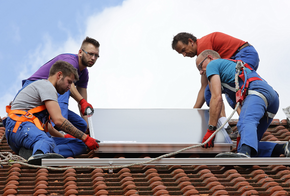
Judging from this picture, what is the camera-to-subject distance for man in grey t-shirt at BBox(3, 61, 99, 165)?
420cm

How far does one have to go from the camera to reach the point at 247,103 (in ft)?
14.7

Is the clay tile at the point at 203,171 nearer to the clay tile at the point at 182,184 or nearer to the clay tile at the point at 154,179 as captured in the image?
the clay tile at the point at 182,184

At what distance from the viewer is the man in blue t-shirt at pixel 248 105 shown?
4.28 metres

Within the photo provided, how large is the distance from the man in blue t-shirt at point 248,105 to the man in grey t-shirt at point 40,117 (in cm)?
150

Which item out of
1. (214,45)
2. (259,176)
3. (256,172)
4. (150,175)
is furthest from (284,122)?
(150,175)

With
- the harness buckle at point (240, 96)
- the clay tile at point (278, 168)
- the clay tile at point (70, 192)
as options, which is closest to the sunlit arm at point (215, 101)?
the harness buckle at point (240, 96)

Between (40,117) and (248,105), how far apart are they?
2395mm

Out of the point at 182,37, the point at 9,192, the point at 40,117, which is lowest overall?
the point at 9,192

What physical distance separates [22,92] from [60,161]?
1.02m

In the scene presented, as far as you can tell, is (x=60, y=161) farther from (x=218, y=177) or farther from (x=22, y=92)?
(x=218, y=177)

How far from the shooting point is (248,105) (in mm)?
4457

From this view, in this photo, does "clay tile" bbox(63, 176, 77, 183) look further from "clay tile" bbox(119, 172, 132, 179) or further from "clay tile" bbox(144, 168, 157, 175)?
"clay tile" bbox(144, 168, 157, 175)

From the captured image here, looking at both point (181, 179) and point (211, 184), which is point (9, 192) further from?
point (211, 184)

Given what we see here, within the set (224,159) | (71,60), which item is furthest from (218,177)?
(71,60)
